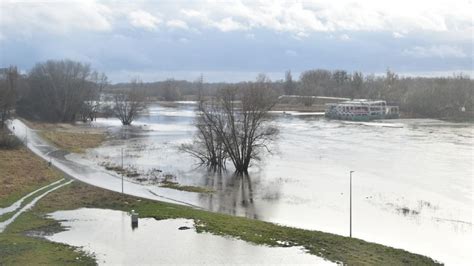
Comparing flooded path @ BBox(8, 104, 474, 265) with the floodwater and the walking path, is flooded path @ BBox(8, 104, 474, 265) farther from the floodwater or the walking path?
the floodwater

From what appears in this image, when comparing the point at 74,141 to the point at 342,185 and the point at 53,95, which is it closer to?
the point at 53,95

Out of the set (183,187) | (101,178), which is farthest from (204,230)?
(101,178)

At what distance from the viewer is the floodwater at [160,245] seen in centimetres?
2144

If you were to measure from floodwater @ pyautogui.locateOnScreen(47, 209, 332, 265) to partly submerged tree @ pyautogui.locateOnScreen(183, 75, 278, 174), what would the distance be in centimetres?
1817

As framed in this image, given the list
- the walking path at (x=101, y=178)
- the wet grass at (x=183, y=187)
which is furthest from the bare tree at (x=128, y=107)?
the wet grass at (x=183, y=187)

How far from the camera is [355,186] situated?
126 ft

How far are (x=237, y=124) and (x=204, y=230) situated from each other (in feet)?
69.1

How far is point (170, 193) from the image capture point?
36.9 meters

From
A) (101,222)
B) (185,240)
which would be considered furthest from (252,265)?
(101,222)

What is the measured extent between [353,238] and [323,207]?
776 cm

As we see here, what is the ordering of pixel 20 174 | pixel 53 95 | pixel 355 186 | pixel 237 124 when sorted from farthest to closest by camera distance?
pixel 53 95 < pixel 237 124 < pixel 20 174 < pixel 355 186

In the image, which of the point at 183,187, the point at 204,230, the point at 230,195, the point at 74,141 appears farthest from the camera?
the point at 74,141

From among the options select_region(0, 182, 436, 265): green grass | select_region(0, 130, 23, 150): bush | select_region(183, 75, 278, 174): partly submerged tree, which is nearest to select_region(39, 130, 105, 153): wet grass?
select_region(0, 130, 23, 150): bush

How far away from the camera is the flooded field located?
27.7 m
